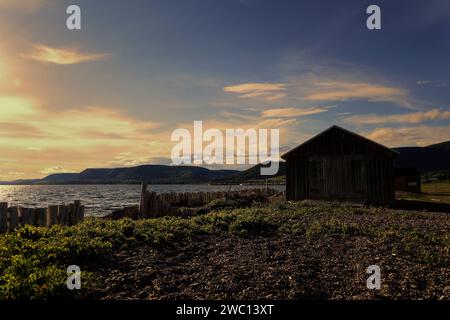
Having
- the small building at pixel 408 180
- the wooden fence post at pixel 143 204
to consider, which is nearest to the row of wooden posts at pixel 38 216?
the wooden fence post at pixel 143 204

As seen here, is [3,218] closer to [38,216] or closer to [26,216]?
[26,216]

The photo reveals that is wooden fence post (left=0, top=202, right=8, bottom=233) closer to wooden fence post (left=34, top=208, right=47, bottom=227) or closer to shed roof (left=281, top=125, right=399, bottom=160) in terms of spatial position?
wooden fence post (left=34, top=208, right=47, bottom=227)

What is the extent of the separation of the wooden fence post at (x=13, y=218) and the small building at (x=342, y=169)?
19.0 metres

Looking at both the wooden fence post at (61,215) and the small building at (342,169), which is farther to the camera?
the small building at (342,169)

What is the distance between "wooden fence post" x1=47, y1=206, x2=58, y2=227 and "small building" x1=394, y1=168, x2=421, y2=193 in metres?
46.4

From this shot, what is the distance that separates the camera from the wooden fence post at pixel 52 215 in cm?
1459

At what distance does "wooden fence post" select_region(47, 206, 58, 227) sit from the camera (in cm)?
1459

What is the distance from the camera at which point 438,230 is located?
539 inches

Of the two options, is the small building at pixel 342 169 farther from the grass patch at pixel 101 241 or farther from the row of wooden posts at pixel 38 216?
the row of wooden posts at pixel 38 216

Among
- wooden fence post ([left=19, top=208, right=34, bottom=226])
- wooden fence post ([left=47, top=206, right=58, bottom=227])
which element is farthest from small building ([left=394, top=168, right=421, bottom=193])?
wooden fence post ([left=19, top=208, right=34, bottom=226])

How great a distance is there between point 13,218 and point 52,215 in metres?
1.46

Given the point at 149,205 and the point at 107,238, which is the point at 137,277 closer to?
the point at 107,238

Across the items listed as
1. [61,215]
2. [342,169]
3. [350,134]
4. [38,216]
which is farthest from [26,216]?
[350,134]

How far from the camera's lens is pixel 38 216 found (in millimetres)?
14297
